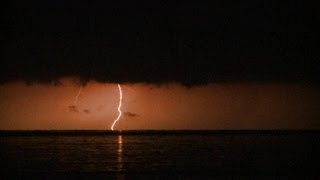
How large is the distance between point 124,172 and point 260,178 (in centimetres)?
1004

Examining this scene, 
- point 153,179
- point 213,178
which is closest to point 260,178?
point 213,178

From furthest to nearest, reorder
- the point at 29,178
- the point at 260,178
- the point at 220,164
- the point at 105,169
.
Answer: the point at 220,164, the point at 105,169, the point at 29,178, the point at 260,178

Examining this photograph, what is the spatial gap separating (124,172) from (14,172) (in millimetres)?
6021

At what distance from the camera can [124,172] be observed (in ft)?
134

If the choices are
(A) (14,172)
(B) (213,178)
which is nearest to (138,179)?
(B) (213,178)

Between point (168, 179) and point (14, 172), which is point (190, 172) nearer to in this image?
point (168, 179)

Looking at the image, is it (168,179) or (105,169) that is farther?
(105,169)

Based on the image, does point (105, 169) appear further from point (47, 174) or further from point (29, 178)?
point (29, 178)

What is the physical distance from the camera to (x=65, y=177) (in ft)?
120

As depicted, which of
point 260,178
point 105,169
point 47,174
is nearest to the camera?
point 260,178

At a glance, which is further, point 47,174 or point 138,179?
point 47,174

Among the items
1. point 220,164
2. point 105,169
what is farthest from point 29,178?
point 220,164

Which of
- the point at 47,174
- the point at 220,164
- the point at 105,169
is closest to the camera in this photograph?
the point at 47,174

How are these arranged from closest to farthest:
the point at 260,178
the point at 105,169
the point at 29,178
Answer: the point at 260,178
the point at 29,178
the point at 105,169
